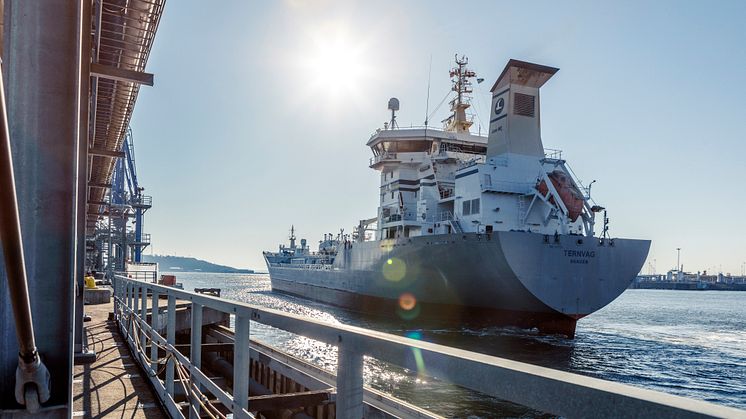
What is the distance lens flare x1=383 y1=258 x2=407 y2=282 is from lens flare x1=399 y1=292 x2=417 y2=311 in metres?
1.11

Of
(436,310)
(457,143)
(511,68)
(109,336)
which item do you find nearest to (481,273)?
(436,310)

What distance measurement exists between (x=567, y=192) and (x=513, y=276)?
674cm

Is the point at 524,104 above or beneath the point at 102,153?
above

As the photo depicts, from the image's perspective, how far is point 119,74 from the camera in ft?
27.3

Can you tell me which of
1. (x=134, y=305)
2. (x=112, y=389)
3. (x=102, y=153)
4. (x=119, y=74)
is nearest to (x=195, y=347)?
(x=112, y=389)

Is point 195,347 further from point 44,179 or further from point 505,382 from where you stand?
point 505,382

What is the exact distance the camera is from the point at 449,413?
13.2m

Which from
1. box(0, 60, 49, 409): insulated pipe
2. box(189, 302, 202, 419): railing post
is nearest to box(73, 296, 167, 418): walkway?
box(189, 302, 202, 419): railing post

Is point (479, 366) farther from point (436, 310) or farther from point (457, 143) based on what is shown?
point (457, 143)

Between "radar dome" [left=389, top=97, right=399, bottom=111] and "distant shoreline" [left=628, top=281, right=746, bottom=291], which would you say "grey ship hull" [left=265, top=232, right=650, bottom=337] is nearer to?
"radar dome" [left=389, top=97, right=399, bottom=111]

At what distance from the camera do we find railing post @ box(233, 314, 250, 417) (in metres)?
3.21

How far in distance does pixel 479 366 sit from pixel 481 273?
82.4 feet

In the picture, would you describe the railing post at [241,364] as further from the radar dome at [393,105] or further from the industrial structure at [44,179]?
the radar dome at [393,105]

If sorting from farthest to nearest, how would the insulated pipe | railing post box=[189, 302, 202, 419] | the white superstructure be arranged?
1. the white superstructure
2. railing post box=[189, 302, 202, 419]
3. the insulated pipe
